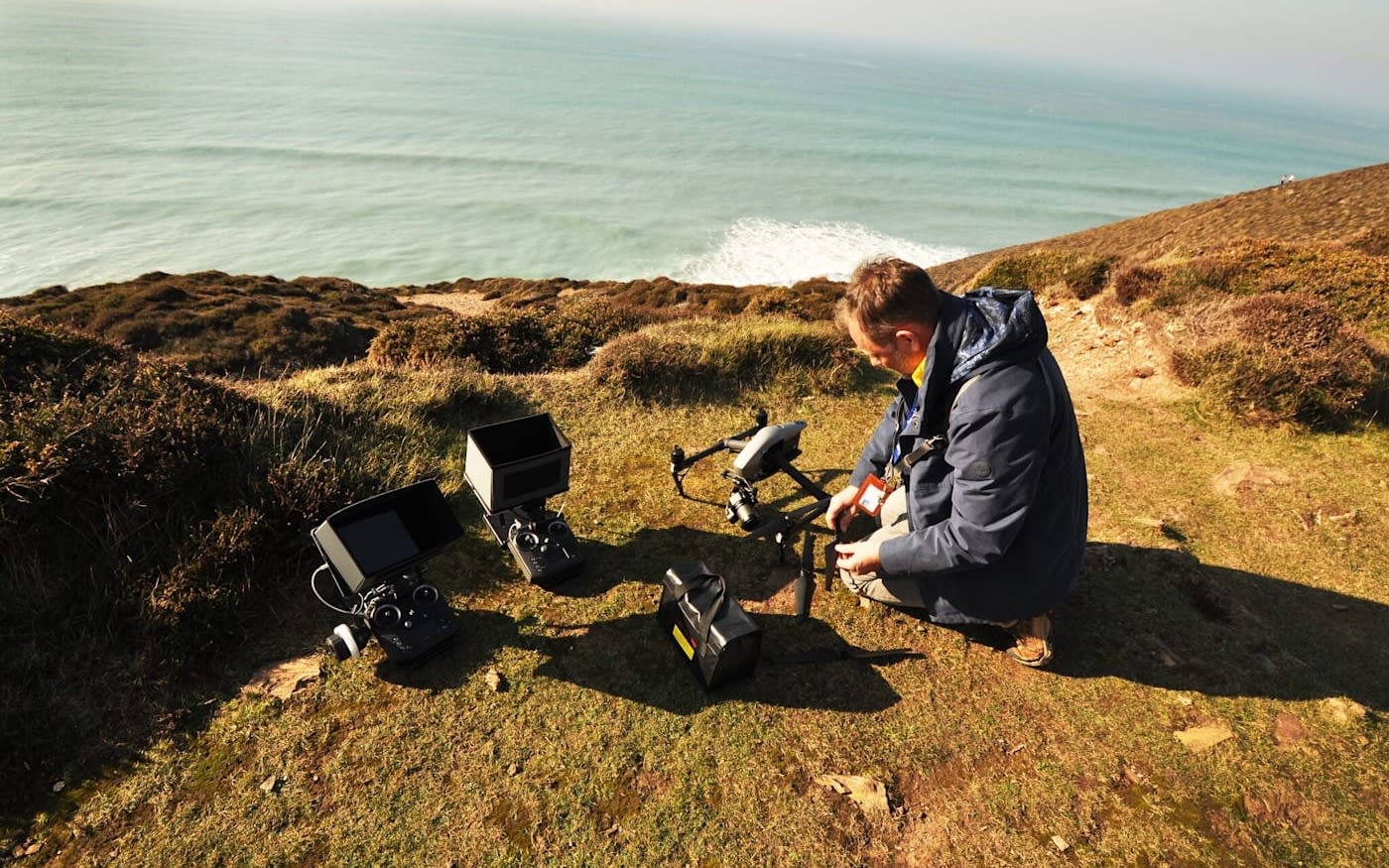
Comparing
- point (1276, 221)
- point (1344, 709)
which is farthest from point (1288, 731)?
point (1276, 221)

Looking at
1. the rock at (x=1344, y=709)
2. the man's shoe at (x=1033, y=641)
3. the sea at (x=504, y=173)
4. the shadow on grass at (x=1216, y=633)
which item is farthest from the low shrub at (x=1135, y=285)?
the sea at (x=504, y=173)

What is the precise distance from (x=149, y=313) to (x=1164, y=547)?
3427 centimetres

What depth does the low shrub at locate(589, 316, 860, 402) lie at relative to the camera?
830 centimetres

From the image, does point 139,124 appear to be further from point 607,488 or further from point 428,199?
point 607,488

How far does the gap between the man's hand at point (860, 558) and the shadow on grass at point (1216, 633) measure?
1.80m

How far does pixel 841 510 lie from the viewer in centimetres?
463

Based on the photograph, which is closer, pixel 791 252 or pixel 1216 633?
pixel 1216 633

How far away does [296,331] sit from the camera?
24781mm

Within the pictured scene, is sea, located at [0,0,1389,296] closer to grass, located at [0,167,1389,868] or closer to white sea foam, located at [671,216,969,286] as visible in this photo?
white sea foam, located at [671,216,969,286]

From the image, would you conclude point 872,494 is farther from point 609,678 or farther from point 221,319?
point 221,319

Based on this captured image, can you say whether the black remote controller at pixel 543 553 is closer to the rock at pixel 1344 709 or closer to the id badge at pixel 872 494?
the id badge at pixel 872 494

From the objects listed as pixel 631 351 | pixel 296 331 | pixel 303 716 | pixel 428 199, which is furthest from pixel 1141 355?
pixel 428 199

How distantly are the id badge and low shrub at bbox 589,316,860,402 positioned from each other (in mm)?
3999

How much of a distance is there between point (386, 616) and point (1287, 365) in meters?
10.6
